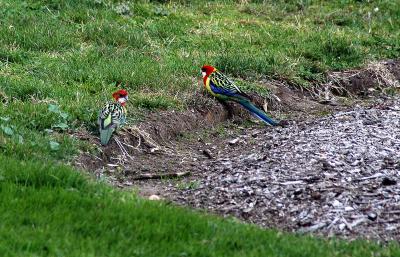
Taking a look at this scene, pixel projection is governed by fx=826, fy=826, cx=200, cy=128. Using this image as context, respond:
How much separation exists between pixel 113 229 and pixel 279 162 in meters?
2.54

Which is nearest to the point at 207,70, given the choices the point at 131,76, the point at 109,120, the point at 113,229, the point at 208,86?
the point at 208,86

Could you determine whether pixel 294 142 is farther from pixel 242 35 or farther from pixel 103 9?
pixel 103 9

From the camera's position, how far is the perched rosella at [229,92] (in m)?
9.85

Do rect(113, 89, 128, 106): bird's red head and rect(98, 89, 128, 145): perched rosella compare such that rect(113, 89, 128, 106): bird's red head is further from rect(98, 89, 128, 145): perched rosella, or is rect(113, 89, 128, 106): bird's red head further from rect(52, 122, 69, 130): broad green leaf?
rect(52, 122, 69, 130): broad green leaf

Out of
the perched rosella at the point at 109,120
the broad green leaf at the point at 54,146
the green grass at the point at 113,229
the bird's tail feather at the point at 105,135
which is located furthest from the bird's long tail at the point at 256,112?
the green grass at the point at 113,229

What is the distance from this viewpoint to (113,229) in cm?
598

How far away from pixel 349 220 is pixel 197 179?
72.5 inches

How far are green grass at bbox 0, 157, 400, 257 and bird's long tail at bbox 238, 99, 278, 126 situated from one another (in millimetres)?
3372

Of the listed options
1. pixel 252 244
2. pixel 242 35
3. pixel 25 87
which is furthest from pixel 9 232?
pixel 242 35

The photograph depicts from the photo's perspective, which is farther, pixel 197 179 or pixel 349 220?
pixel 197 179

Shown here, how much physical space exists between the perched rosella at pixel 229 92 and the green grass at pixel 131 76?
0.99 ft

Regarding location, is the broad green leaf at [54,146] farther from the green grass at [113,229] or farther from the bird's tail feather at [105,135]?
the green grass at [113,229]

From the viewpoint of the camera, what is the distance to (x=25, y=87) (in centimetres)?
915

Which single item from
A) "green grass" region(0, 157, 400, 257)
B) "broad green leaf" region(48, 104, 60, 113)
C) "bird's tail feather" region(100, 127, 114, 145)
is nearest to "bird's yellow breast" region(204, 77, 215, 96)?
"bird's tail feather" region(100, 127, 114, 145)
